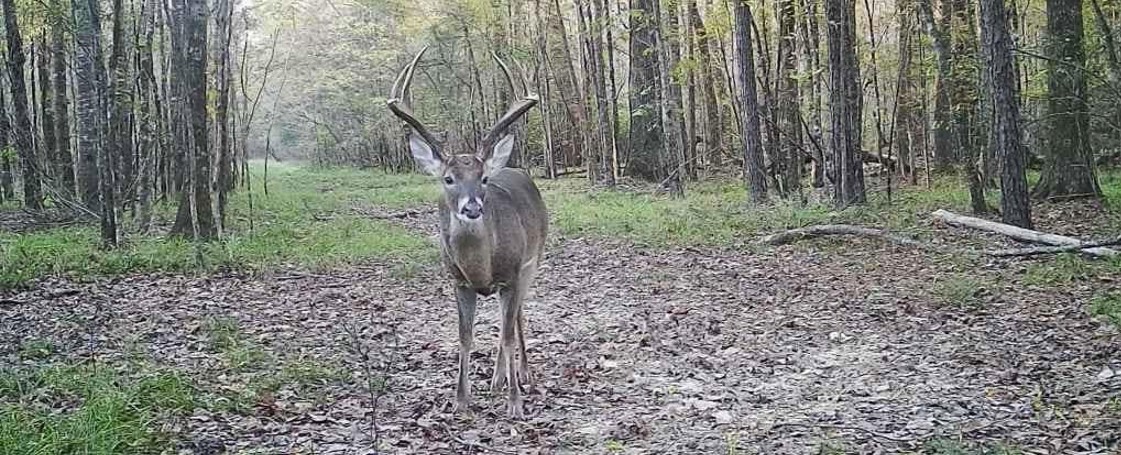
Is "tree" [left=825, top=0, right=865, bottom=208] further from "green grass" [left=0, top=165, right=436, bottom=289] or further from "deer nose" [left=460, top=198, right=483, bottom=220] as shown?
"deer nose" [left=460, top=198, right=483, bottom=220]

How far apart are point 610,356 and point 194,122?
318 inches

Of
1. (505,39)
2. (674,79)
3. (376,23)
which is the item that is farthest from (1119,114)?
(376,23)

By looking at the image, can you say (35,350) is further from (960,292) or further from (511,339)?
(960,292)

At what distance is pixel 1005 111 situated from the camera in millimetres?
10758

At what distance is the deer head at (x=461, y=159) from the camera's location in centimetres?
570

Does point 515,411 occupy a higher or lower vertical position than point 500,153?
lower

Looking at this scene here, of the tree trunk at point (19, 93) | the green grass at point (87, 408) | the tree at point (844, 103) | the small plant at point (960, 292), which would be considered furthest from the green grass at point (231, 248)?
the tree at point (844, 103)

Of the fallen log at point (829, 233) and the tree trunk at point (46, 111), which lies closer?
the fallen log at point (829, 233)

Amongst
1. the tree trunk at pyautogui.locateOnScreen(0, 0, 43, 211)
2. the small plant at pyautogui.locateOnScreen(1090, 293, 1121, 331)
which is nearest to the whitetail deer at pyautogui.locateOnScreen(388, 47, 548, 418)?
the small plant at pyautogui.locateOnScreen(1090, 293, 1121, 331)

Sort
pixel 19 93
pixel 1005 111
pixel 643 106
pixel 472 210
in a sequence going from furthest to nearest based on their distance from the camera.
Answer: pixel 643 106 → pixel 19 93 → pixel 1005 111 → pixel 472 210

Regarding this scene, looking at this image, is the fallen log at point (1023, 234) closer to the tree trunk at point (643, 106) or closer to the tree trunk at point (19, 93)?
the tree trunk at point (643, 106)

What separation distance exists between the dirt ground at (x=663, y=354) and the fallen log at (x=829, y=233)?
25 centimetres

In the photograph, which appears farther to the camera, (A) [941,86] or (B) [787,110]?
(B) [787,110]

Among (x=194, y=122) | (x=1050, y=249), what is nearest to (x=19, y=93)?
(x=194, y=122)
